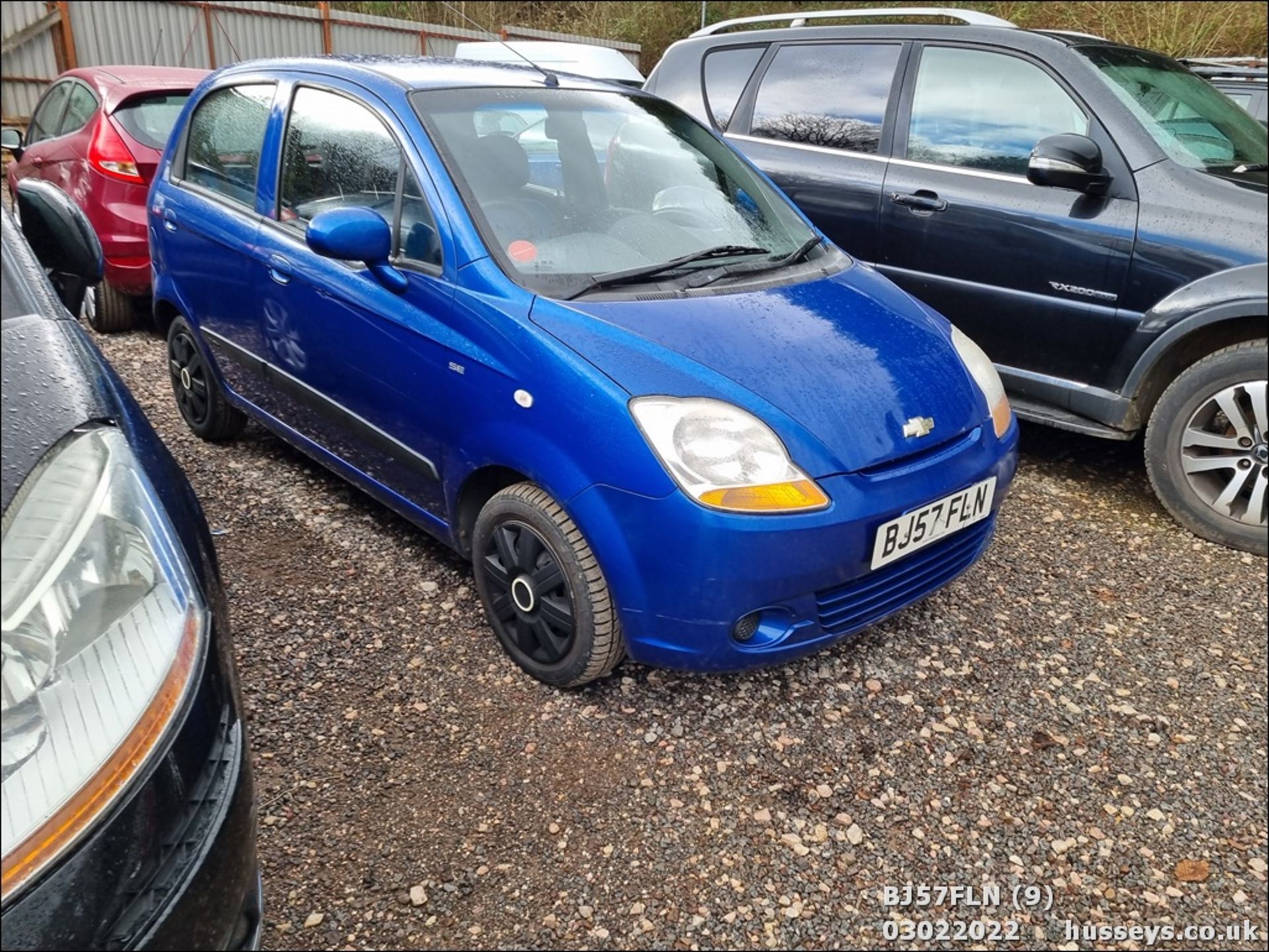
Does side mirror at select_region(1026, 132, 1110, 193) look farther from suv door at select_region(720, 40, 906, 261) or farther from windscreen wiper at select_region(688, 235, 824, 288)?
windscreen wiper at select_region(688, 235, 824, 288)

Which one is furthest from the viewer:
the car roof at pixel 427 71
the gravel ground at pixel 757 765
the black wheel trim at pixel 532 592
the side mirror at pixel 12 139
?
the side mirror at pixel 12 139

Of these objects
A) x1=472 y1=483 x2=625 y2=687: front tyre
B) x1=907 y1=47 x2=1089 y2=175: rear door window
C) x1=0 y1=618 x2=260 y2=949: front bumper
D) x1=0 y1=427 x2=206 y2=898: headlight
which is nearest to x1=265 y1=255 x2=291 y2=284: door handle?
x1=472 y1=483 x2=625 y2=687: front tyre

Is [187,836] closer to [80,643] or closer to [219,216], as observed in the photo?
[80,643]

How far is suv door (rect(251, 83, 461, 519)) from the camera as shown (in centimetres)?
267

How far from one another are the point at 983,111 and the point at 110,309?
4900mm

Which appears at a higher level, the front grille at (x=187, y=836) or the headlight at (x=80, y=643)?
the headlight at (x=80, y=643)

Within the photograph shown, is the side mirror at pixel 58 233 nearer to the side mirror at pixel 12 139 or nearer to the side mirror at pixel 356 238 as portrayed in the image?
the side mirror at pixel 356 238

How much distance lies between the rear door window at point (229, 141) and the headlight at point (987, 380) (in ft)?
8.15

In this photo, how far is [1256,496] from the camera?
3.29 m

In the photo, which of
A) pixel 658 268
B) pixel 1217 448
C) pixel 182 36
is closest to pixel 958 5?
pixel 182 36

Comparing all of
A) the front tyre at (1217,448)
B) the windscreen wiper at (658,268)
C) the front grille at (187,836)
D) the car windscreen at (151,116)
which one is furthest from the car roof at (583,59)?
the front grille at (187,836)

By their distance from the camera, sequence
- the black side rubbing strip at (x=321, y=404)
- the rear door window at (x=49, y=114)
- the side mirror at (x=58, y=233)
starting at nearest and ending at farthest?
1. the side mirror at (x=58, y=233)
2. the black side rubbing strip at (x=321, y=404)
3. the rear door window at (x=49, y=114)

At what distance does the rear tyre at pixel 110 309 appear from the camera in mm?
5539

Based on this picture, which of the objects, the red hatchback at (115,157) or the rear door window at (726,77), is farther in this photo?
the red hatchback at (115,157)
